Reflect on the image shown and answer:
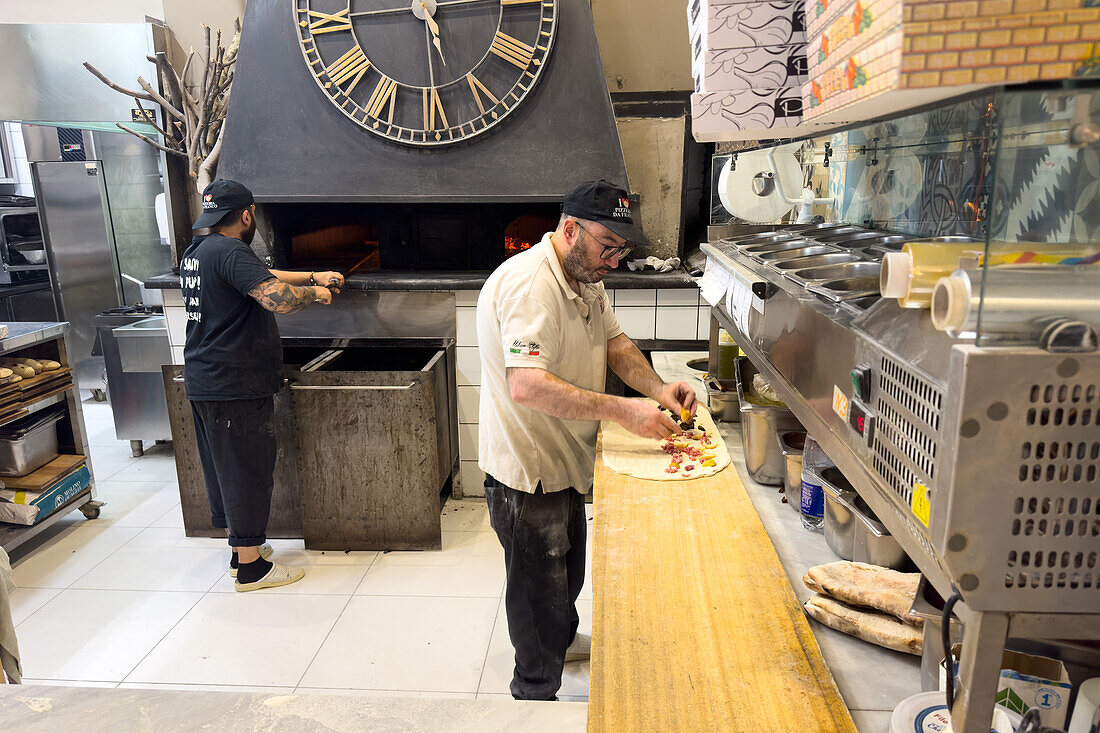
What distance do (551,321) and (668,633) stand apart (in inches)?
34.0

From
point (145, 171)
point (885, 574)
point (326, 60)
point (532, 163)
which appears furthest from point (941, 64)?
point (145, 171)

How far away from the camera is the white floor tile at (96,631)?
2.51 m

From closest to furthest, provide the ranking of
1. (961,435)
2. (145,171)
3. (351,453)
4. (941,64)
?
(961,435) < (941,64) < (351,453) < (145,171)

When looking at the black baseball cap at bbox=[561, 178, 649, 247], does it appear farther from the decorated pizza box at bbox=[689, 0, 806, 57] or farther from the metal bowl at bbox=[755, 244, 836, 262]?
the decorated pizza box at bbox=[689, 0, 806, 57]

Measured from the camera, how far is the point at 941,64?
2.64 ft

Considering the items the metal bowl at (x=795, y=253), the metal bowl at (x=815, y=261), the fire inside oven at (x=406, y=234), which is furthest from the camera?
the fire inside oven at (x=406, y=234)

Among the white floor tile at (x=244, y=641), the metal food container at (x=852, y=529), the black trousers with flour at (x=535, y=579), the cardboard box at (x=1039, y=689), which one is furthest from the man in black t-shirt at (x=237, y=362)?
the cardboard box at (x=1039, y=689)

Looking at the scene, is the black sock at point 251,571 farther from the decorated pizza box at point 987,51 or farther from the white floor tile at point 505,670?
the decorated pizza box at point 987,51

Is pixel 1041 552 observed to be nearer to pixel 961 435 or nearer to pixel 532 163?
pixel 961 435

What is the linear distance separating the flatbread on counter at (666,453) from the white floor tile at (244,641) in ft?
4.52

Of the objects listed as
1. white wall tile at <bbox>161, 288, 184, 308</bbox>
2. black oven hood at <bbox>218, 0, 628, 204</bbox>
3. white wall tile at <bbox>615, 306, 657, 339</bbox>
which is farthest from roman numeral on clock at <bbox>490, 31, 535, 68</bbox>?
white wall tile at <bbox>161, 288, 184, 308</bbox>

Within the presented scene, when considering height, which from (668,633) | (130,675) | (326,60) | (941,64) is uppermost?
(326,60)

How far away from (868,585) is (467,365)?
258cm

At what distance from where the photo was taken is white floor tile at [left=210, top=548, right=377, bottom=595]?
3014 mm
